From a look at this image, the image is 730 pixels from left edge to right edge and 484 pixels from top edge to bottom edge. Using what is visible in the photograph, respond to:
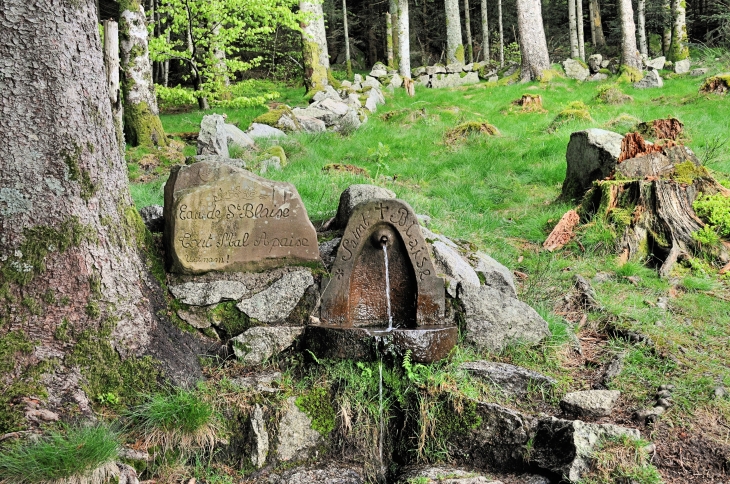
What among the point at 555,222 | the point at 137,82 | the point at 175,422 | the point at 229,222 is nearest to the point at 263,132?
the point at 137,82

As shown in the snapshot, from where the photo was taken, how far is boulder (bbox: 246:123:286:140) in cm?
974

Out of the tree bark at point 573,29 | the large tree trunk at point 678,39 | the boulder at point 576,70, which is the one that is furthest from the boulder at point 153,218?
the tree bark at point 573,29

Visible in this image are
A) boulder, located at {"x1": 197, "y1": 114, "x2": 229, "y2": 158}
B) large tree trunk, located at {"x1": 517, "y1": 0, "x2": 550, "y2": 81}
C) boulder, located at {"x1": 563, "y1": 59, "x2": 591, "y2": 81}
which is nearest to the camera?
boulder, located at {"x1": 197, "y1": 114, "x2": 229, "y2": 158}

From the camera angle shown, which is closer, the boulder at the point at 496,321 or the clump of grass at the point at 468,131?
the boulder at the point at 496,321

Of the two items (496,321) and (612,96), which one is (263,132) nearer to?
(496,321)

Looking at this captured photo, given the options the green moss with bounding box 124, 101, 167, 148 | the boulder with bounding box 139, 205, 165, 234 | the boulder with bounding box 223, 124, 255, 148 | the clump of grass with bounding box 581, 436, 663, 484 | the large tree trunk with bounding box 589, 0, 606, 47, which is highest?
the large tree trunk with bounding box 589, 0, 606, 47

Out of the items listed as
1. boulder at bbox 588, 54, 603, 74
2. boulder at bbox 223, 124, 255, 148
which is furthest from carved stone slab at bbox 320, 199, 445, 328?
boulder at bbox 588, 54, 603, 74

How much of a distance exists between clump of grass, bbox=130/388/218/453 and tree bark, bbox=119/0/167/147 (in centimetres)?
711

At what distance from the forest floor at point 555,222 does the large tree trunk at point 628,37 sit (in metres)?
1.89

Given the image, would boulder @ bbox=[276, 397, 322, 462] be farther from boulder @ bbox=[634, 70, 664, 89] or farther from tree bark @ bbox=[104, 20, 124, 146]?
boulder @ bbox=[634, 70, 664, 89]

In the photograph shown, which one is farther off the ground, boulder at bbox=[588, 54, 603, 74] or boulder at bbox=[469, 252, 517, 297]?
boulder at bbox=[588, 54, 603, 74]

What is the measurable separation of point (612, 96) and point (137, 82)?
30.8 feet

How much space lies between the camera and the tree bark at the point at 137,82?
9508mm

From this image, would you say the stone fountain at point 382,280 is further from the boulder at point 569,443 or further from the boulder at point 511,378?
the boulder at point 569,443
